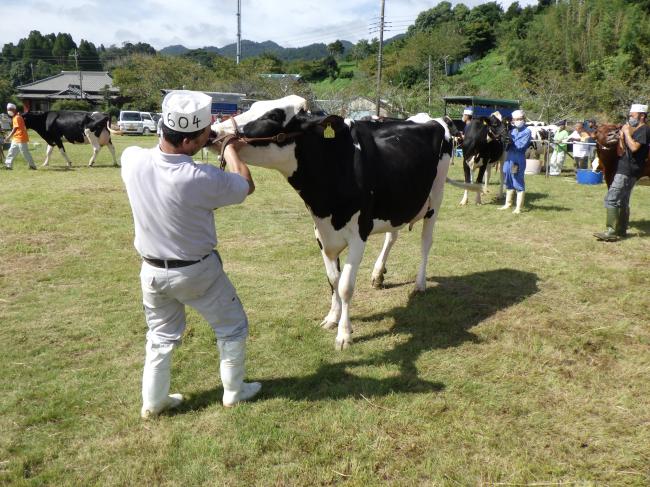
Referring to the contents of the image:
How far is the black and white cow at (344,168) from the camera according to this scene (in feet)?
12.1

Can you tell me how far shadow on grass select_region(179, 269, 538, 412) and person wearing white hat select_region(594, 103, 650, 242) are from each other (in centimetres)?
261

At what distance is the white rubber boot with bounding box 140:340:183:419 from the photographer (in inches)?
125

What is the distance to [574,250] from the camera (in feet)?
24.9

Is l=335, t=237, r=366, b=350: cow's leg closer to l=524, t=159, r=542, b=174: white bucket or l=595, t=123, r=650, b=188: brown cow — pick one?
l=595, t=123, r=650, b=188: brown cow

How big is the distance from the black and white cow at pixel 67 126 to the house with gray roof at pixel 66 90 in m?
45.0

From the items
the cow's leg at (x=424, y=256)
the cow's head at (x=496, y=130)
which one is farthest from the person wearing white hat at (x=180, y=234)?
the cow's head at (x=496, y=130)

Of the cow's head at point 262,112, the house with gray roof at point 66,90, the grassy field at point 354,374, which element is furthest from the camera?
the house with gray roof at point 66,90

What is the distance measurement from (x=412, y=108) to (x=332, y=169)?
37.4 metres

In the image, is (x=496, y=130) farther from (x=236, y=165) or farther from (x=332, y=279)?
(x=236, y=165)

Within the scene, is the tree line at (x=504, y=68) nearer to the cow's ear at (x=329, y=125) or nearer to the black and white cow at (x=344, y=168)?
the black and white cow at (x=344, y=168)

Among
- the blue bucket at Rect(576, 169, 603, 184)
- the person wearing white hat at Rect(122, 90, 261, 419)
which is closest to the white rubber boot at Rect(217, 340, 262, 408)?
the person wearing white hat at Rect(122, 90, 261, 419)

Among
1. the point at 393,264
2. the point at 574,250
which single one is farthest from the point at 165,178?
the point at 574,250

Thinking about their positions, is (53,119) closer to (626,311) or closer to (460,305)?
(460,305)

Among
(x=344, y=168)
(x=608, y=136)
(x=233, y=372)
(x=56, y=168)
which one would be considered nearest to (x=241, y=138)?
(x=344, y=168)
